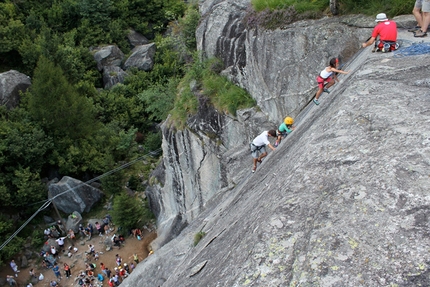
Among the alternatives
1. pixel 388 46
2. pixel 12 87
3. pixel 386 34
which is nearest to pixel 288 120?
pixel 388 46

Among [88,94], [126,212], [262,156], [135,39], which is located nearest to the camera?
[262,156]

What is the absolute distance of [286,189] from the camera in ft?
18.9

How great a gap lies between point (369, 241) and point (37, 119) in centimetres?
2968

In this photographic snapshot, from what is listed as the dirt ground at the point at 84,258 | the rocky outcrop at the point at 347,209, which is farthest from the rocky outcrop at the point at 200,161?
the rocky outcrop at the point at 347,209

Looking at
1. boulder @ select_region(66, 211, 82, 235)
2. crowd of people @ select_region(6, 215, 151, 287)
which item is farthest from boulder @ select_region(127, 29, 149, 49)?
crowd of people @ select_region(6, 215, 151, 287)

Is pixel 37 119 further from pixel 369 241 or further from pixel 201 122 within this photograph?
pixel 369 241

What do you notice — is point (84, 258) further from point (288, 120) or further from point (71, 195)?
point (288, 120)

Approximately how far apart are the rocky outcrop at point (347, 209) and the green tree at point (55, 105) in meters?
24.9

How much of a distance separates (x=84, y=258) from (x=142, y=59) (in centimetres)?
2406

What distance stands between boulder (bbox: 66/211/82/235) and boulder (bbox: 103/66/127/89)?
17.1 m

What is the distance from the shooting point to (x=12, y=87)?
32469 mm

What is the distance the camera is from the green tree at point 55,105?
28875mm

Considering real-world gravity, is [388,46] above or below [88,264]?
above

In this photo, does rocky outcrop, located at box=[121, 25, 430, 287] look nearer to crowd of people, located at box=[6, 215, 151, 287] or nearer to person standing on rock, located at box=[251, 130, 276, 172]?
person standing on rock, located at box=[251, 130, 276, 172]
